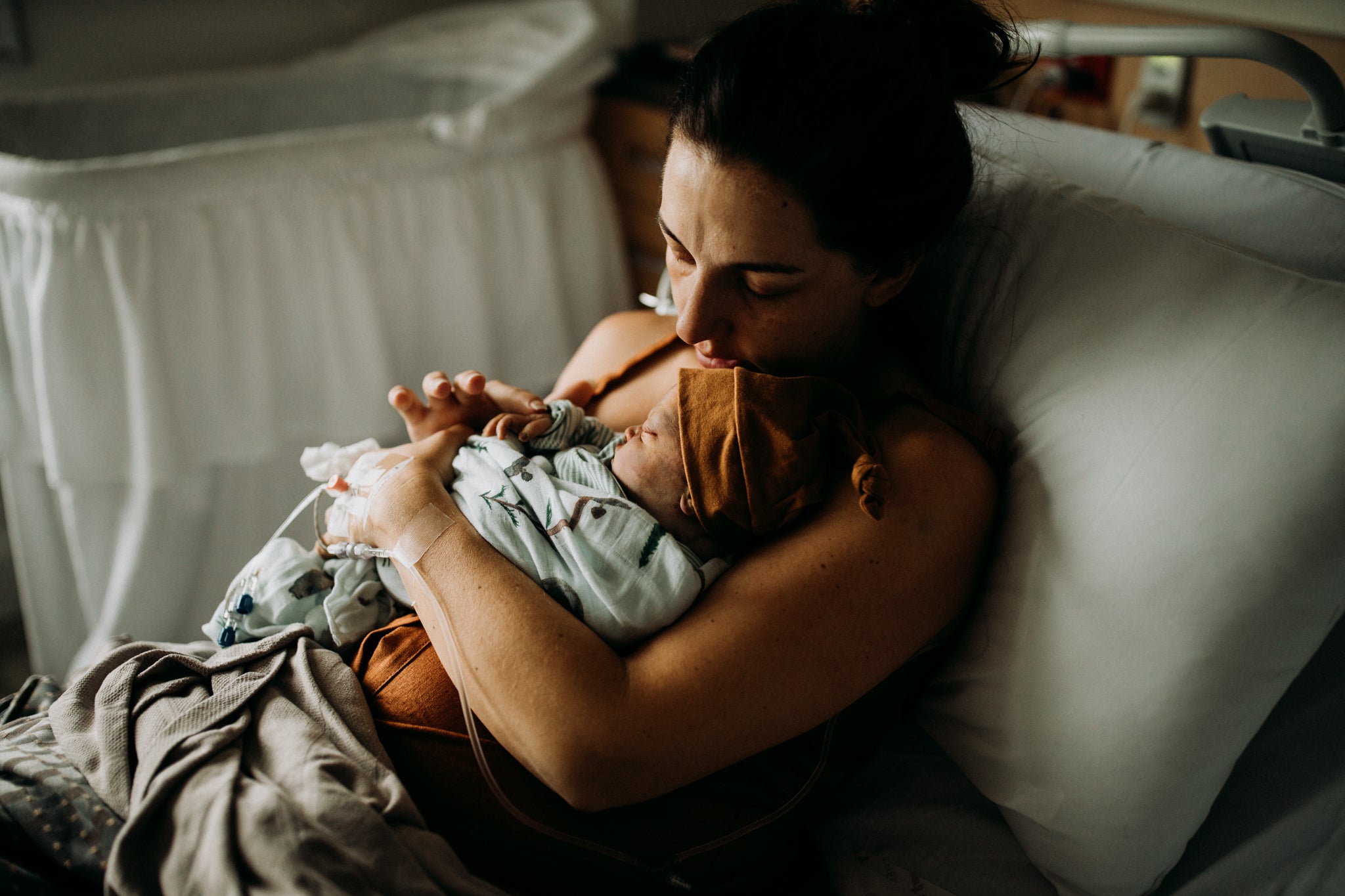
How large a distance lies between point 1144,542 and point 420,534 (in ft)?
2.11

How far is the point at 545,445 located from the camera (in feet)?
3.33

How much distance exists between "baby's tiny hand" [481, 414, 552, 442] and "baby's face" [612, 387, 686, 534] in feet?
0.38

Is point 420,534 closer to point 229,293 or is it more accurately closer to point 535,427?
point 535,427

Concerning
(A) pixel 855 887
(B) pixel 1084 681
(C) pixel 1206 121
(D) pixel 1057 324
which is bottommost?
(A) pixel 855 887

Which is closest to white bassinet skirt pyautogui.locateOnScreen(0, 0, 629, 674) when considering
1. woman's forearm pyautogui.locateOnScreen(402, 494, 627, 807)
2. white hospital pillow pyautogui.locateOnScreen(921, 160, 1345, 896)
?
woman's forearm pyautogui.locateOnScreen(402, 494, 627, 807)

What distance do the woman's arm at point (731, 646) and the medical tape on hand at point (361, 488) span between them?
16cm

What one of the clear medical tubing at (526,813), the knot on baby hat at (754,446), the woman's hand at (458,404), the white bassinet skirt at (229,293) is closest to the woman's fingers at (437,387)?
the woman's hand at (458,404)

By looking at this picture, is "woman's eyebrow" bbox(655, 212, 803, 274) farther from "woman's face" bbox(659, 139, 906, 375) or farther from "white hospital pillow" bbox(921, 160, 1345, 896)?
"white hospital pillow" bbox(921, 160, 1345, 896)

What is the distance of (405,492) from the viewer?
0.93 metres

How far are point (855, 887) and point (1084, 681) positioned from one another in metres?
0.32

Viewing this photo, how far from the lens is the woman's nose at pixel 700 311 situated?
891mm

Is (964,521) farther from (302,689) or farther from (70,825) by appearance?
(70,825)

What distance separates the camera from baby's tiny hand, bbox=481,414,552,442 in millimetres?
995

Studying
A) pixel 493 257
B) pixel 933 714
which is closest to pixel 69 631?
pixel 493 257
